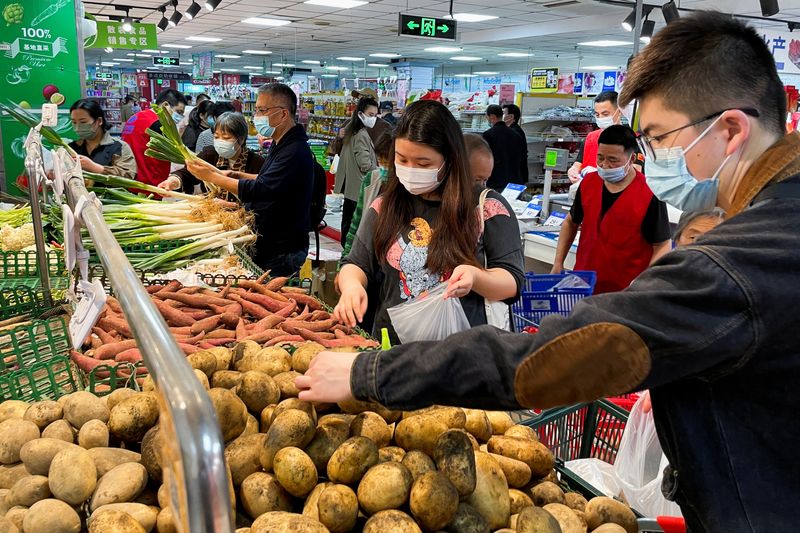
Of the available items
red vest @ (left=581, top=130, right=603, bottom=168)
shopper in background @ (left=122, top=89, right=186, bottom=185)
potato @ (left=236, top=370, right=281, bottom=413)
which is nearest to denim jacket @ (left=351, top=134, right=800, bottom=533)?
potato @ (left=236, top=370, right=281, bottom=413)

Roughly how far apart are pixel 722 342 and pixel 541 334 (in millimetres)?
257

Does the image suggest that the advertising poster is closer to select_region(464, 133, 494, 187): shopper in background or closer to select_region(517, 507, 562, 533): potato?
select_region(464, 133, 494, 187): shopper in background

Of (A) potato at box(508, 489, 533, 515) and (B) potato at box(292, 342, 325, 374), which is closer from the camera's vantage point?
(A) potato at box(508, 489, 533, 515)

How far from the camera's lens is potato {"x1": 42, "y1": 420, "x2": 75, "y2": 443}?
1306 mm

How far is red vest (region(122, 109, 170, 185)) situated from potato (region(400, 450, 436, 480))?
5202mm

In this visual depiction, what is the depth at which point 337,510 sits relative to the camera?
1133 millimetres

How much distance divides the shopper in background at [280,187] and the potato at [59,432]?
255 centimetres

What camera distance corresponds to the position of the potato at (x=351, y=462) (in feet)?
4.00

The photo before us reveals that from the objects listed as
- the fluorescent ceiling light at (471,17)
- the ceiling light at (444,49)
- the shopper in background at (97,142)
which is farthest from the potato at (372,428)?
the ceiling light at (444,49)

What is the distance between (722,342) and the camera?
897mm

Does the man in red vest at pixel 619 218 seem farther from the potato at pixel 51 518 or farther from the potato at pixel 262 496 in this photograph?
the potato at pixel 51 518

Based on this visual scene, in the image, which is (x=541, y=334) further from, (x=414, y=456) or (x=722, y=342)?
(x=414, y=456)

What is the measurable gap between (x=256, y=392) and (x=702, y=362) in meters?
0.93

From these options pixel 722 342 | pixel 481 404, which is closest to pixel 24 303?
pixel 481 404
